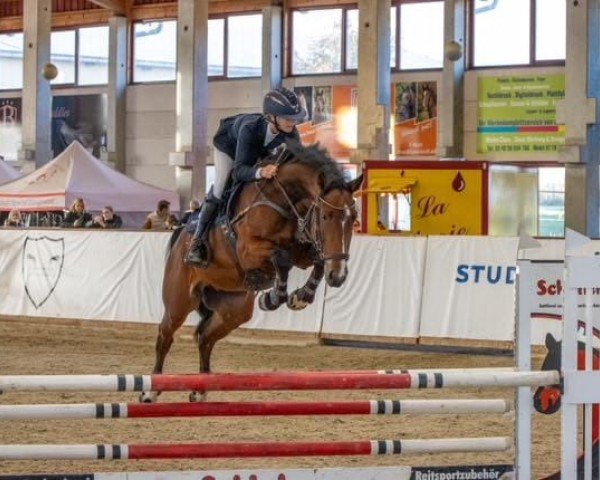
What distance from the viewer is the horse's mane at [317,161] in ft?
25.0

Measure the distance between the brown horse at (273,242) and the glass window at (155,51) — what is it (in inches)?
934

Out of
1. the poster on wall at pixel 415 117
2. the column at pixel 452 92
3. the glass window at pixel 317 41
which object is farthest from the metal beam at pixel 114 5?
the column at pixel 452 92

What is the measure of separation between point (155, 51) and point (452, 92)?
360 inches

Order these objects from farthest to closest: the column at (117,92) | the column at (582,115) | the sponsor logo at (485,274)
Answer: the column at (117,92) < the column at (582,115) < the sponsor logo at (485,274)

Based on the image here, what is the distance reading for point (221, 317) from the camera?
30.1ft

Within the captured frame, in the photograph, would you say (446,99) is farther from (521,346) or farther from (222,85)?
(521,346)

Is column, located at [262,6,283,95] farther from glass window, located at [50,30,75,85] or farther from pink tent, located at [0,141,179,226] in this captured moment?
pink tent, located at [0,141,179,226]

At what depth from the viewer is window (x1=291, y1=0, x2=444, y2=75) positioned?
2898 centimetres

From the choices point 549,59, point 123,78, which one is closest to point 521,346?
point 549,59

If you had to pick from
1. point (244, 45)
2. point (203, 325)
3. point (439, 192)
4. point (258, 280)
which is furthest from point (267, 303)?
point (244, 45)

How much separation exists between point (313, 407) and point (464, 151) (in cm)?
2330

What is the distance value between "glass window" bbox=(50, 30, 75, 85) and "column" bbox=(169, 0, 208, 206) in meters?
7.71

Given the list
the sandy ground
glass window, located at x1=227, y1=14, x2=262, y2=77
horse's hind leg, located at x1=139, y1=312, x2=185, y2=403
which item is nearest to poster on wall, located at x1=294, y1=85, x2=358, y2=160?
glass window, located at x1=227, y1=14, x2=262, y2=77

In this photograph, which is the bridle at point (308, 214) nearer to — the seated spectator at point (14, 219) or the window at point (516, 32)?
the seated spectator at point (14, 219)
